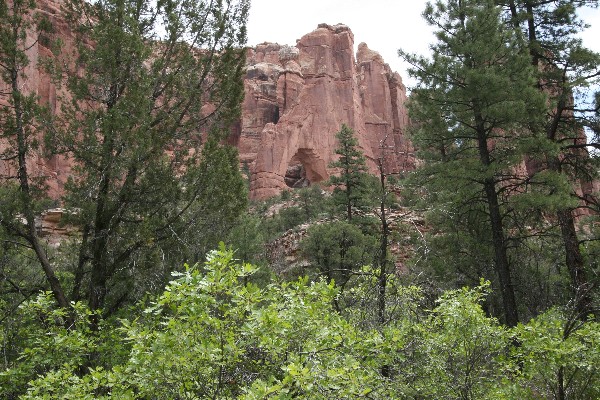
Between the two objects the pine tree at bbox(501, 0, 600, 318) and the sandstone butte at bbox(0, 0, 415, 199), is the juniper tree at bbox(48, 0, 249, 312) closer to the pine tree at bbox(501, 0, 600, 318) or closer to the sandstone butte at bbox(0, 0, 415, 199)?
the pine tree at bbox(501, 0, 600, 318)

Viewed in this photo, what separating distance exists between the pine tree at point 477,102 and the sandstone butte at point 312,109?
4199 cm

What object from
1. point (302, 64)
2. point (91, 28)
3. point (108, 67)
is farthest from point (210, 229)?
point (302, 64)

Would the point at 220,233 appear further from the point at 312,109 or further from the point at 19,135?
the point at 312,109

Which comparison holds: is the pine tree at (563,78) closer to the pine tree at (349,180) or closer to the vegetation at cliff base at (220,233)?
the vegetation at cliff base at (220,233)

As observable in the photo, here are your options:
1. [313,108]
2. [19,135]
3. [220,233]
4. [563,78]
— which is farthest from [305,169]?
[19,135]

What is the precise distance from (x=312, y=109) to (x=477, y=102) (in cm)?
4878

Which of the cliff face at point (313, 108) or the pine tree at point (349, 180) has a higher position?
the cliff face at point (313, 108)

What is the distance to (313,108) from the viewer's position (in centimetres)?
5956

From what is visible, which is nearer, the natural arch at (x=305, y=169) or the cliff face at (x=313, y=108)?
the natural arch at (x=305, y=169)

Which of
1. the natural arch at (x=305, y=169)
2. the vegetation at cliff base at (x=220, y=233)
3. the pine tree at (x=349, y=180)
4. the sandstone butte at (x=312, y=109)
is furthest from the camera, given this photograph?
the sandstone butte at (x=312, y=109)

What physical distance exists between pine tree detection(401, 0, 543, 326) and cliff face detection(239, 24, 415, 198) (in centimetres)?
4182

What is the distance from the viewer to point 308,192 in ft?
120

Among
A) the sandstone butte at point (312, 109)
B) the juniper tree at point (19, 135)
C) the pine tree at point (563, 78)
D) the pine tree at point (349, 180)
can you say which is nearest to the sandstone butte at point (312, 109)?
the sandstone butte at point (312, 109)

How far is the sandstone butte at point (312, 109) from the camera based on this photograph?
5694 centimetres
